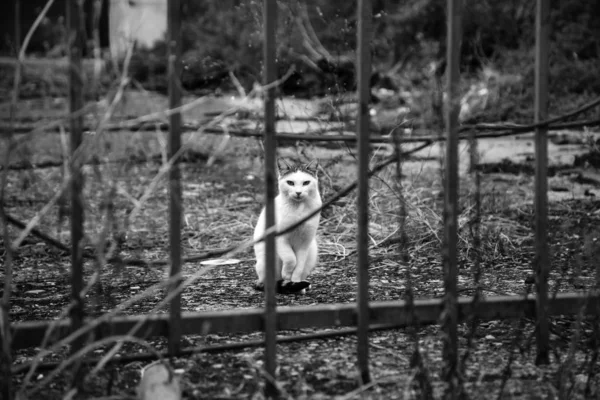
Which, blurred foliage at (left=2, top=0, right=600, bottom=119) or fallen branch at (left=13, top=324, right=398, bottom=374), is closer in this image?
fallen branch at (left=13, top=324, right=398, bottom=374)

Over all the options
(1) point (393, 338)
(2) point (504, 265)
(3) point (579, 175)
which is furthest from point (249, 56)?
(1) point (393, 338)

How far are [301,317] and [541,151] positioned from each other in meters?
0.86

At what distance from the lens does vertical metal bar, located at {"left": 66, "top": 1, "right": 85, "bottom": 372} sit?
203 cm

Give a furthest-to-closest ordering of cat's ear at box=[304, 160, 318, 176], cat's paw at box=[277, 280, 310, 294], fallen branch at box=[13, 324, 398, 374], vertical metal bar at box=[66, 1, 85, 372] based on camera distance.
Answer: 1. cat's ear at box=[304, 160, 318, 176]
2. cat's paw at box=[277, 280, 310, 294]
3. fallen branch at box=[13, 324, 398, 374]
4. vertical metal bar at box=[66, 1, 85, 372]

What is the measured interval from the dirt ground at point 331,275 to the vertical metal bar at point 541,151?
0.16 m

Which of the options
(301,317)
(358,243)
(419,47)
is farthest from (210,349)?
(419,47)

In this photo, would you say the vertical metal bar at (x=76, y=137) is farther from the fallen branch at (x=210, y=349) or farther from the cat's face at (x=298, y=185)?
the cat's face at (x=298, y=185)

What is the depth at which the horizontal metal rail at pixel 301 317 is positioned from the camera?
237 cm

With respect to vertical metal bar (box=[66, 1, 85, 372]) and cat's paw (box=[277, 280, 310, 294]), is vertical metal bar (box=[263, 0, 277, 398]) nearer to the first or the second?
vertical metal bar (box=[66, 1, 85, 372])

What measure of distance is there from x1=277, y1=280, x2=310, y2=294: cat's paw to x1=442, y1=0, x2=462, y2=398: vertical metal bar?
151cm

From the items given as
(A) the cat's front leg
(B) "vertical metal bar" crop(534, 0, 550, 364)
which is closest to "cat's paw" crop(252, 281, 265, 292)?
(A) the cat's front leg

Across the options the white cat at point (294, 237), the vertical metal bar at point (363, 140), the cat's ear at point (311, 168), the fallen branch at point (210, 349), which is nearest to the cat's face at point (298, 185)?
the white cat at point (294, 237)

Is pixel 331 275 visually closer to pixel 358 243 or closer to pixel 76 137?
pixel 358 243

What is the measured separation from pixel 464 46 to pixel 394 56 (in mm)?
1018
